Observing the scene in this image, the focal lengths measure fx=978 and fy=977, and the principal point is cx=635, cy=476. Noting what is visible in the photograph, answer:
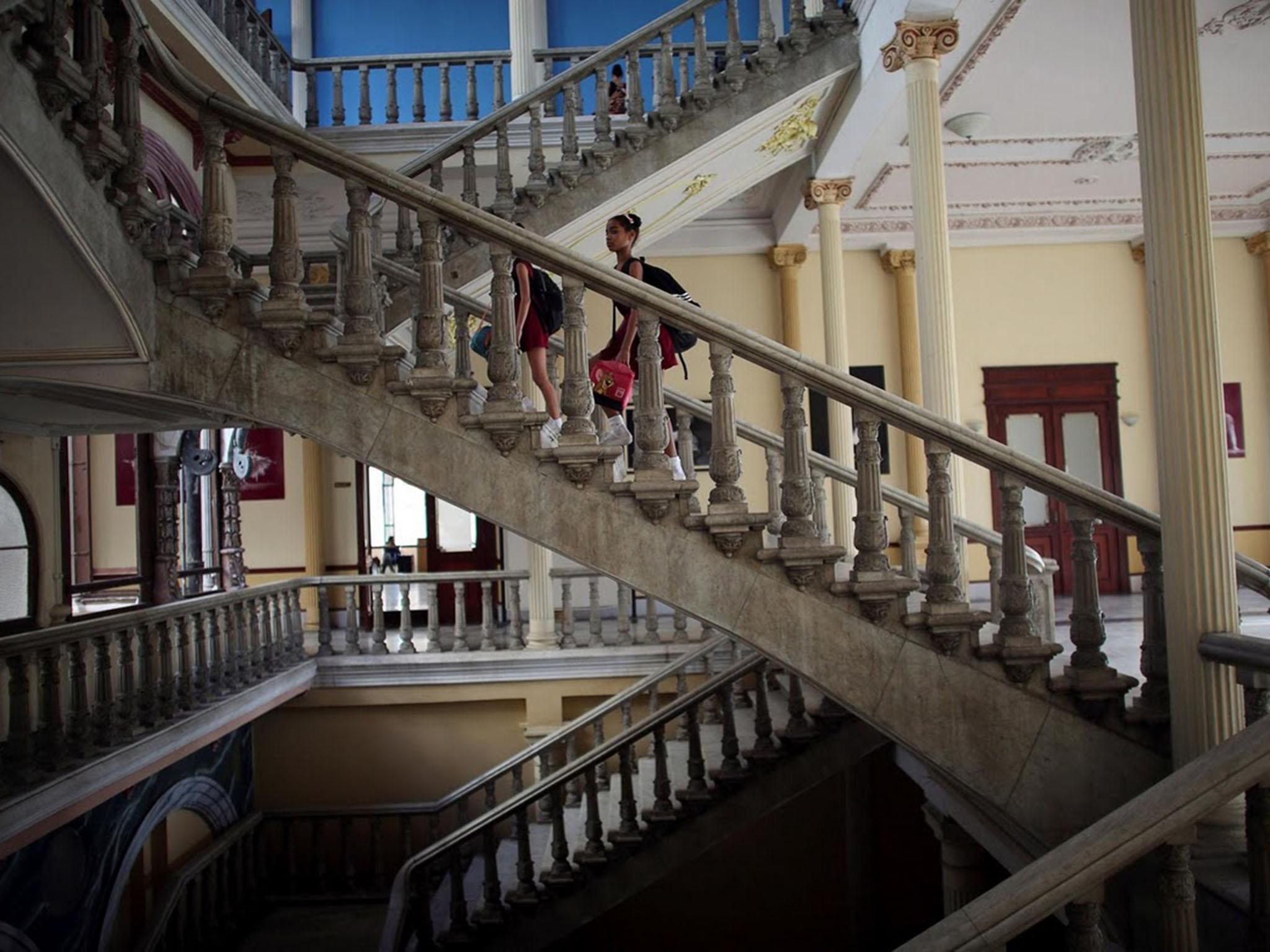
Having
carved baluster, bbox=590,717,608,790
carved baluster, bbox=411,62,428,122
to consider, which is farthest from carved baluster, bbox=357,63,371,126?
carved baluster, bbox=590,717,608,790

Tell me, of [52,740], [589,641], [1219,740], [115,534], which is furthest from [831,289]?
[115,534]

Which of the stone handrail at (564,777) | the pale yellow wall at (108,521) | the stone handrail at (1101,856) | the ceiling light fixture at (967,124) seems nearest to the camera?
the stone handrail at (1101,856)

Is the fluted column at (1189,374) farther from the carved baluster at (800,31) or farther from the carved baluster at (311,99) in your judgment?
the carved baluster at (311,99)

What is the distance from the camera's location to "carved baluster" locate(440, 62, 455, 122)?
9.42 m

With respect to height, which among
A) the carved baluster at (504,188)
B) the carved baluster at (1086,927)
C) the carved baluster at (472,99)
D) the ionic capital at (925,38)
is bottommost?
the carved baluster at (1086,927)

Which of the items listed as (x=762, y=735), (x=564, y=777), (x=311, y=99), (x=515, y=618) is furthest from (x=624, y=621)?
(x=311, y=99)

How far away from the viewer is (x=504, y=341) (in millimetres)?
4031

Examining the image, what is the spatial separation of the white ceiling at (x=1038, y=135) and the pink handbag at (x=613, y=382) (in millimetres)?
3451

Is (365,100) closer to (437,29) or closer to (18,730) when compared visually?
(437,29)

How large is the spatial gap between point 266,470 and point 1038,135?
9.31 metres

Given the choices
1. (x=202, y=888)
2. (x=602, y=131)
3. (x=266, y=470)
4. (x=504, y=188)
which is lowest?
(x=202, y=888)

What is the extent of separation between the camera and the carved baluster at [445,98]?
30.9ft

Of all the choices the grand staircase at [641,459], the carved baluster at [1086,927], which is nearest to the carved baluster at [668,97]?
the grand staircase at [641,459]

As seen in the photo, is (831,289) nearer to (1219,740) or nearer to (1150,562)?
(1150,562)
